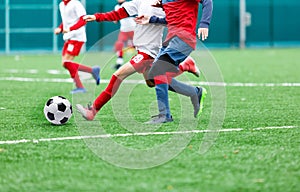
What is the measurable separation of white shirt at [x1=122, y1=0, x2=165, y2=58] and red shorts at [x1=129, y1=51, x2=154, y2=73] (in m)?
0.05

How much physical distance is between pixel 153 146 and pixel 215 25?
77.6ft

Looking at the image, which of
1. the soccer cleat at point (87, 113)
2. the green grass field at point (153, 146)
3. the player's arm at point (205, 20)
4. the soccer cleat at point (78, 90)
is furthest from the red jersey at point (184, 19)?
the soccer cleat at point (78, 90)

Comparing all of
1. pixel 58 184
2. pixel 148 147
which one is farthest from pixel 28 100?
pixel 58 184

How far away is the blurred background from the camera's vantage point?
26562 mm

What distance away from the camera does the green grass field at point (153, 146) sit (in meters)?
5.14

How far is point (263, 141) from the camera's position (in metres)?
6.82

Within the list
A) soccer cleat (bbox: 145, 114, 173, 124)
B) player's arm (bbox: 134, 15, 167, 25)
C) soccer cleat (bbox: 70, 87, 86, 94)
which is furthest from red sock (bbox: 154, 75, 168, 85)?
soccer cleat (bbox: 70, 87, 86, 94)

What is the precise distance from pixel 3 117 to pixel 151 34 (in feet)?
6.30

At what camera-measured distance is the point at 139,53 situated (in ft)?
27.9

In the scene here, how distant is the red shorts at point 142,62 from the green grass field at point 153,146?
0.56m

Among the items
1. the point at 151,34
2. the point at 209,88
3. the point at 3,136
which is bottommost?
the point at 209,88

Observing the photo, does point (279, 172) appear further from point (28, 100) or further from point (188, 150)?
point (28, 100)

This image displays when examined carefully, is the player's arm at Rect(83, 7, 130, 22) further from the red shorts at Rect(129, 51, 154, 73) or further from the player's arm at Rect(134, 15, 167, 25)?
the red shorts at Rect(129, 51, 154, 73)

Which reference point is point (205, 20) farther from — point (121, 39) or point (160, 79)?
point (121, 39)
